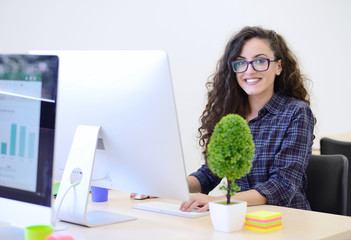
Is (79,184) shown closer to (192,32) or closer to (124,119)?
(124,119)

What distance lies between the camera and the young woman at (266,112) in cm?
187

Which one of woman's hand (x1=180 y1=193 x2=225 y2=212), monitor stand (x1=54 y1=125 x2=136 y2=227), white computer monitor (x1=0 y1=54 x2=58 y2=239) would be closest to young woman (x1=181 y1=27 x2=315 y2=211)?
woman's hand (x1=180 y1=193 x2=225 y2=212)

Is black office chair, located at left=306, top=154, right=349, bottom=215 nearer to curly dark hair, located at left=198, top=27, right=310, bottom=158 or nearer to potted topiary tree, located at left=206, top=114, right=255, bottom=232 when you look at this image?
curly dark hair, located at left=198, top=27, right=310, bottom=158

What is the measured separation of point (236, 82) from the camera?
2256 millimetres

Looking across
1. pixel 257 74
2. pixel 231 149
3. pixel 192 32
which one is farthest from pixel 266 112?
pixel 192 32

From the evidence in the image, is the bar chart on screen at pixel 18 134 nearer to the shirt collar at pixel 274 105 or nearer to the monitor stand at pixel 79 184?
the monitor stand at pixel 79 184

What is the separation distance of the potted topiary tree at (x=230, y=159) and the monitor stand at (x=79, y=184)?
0.98ft

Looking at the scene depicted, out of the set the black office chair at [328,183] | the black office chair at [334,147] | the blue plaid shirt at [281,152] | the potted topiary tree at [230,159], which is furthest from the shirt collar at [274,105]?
the potted topiary tree at [230,159]

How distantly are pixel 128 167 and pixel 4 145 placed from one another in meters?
0.36

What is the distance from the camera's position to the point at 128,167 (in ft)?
4.89

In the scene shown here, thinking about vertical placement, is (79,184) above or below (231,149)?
below

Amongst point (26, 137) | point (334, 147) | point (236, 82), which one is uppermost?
point (236, 82)

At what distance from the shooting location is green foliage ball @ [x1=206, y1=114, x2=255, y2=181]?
1.36 m

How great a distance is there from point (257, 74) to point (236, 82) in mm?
187
